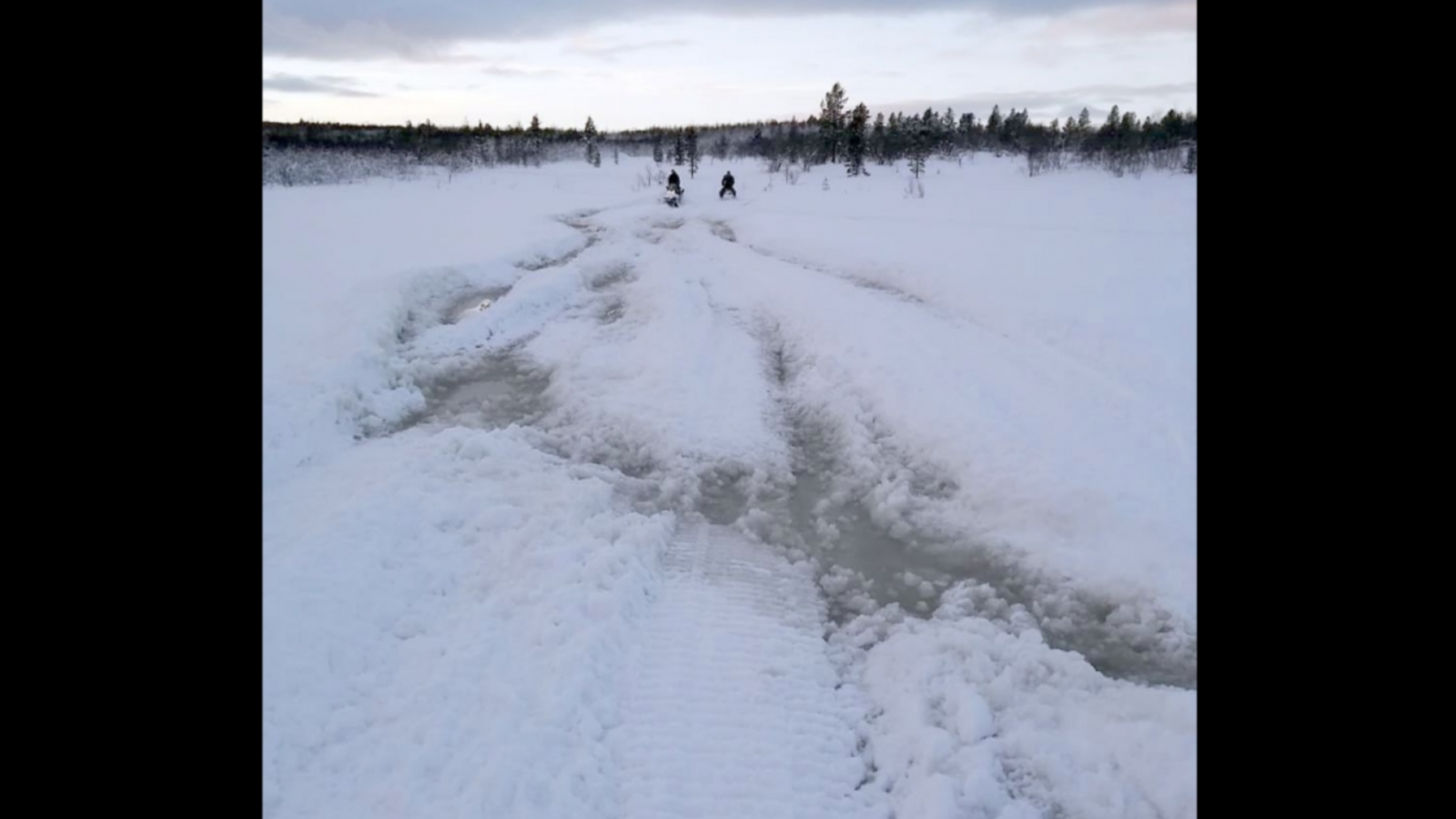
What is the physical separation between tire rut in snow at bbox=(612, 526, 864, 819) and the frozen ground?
2cm

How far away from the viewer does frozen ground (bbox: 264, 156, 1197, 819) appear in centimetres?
401

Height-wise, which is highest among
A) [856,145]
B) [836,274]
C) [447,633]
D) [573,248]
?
[856,145]

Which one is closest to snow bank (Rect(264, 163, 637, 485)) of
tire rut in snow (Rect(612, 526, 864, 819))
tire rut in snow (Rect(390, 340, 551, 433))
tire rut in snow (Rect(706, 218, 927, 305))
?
tire rut in snow (Rect(390, 340, 551, 433))

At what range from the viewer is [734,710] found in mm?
4348

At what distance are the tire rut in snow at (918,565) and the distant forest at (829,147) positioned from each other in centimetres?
2593

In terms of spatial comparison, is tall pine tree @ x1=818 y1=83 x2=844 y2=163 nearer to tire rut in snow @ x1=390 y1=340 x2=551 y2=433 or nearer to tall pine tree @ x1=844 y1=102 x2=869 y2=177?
tall pine tree @ x1=844 y1=102 x2=869 y2=177

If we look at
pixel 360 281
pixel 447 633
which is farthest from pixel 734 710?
pixel 360 281

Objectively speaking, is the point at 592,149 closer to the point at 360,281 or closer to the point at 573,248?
the point at 573,248

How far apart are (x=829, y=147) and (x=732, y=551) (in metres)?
55.5

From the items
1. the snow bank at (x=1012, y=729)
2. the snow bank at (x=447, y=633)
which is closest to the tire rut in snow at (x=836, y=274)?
the snow bank at (x=447, y=633)

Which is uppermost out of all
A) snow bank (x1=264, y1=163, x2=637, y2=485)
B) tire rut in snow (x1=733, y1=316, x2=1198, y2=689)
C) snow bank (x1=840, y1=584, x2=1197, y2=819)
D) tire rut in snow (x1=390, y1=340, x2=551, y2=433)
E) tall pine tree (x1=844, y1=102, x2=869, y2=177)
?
tall pine tree (x1=844, y1=102, x2=869, y2=177)
